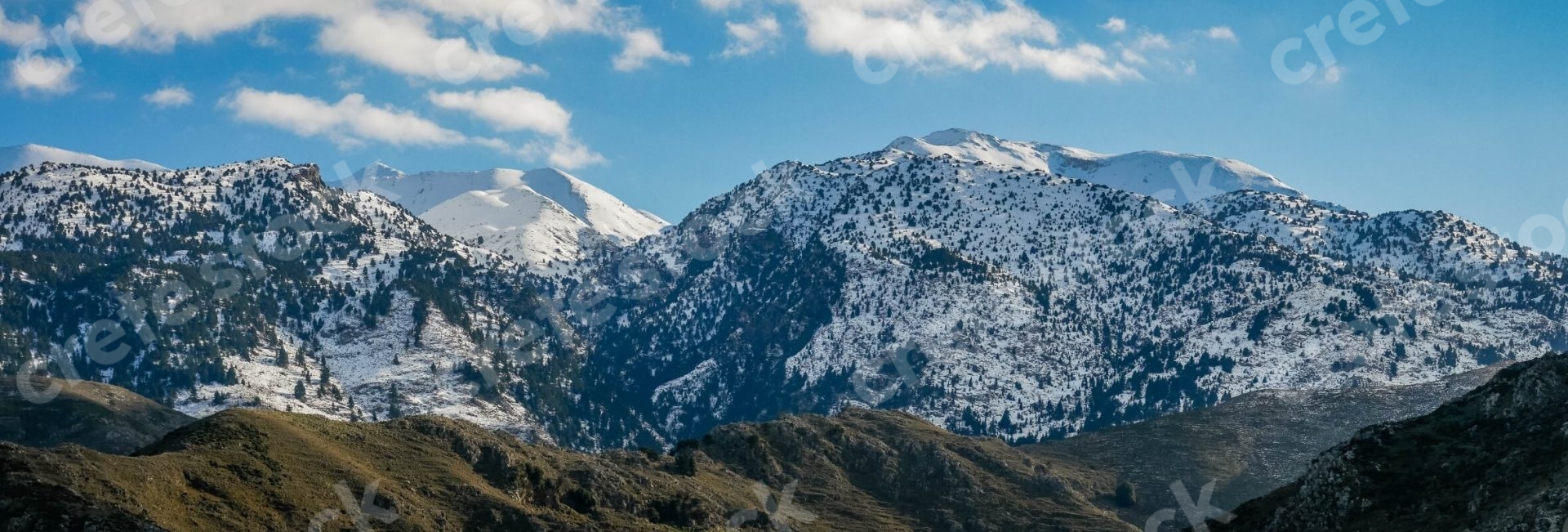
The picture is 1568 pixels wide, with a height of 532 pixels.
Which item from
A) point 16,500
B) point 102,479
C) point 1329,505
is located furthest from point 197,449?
point 1329,505

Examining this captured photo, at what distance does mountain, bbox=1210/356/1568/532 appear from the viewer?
340 feet

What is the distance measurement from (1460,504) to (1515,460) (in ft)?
19.5

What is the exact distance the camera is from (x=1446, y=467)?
112625 millimetres

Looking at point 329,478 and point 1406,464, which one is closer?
point 1406,464

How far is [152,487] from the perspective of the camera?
14225cm

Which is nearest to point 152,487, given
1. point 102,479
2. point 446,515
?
point 102,479

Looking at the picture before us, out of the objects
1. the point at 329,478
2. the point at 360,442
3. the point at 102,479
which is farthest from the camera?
the point at 360,442

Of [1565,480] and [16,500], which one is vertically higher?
[1565,480]

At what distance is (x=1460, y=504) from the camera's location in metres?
105

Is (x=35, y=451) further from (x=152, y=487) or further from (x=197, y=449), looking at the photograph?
(x=197, y=449)

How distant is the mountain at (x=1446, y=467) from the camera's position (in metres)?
104

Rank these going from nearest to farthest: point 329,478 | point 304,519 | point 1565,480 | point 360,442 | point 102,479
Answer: point 1565,480, point 102,479, point 304,519, point 329,478, point 360,442

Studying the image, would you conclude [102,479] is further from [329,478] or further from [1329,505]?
[1329,505]

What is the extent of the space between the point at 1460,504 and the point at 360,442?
467 ft
